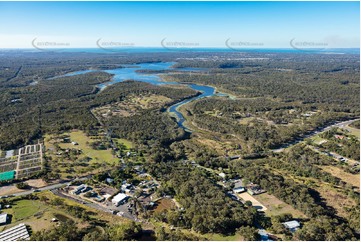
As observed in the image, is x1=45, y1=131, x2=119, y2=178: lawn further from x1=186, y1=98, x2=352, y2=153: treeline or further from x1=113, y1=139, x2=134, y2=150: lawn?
x1=186, y1=98, x2=352, y2=153: treeline

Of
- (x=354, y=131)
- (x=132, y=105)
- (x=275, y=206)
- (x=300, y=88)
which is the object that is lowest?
(x=275, y=206)

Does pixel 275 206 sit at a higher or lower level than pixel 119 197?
lower

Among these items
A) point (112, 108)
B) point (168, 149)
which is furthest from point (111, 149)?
point (112, 108)

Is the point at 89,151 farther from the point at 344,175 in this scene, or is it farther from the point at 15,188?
the point at 344,175

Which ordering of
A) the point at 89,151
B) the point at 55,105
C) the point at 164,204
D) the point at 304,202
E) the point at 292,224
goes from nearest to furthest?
the point at 292,224, the point at 304,202, the point at 164,204, the point at 89,151, the point at 55,105

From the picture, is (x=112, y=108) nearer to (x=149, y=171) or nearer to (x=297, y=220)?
(x=149, y=171)

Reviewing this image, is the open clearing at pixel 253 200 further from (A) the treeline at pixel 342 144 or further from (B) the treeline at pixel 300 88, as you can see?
(B) the treeline at pixel 300 88

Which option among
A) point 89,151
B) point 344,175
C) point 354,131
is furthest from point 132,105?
point 344,175

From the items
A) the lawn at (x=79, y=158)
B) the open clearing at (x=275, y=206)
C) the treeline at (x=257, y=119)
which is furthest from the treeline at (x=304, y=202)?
the lawn at (x=79, y=158)

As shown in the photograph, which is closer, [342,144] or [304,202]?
[304,202]
